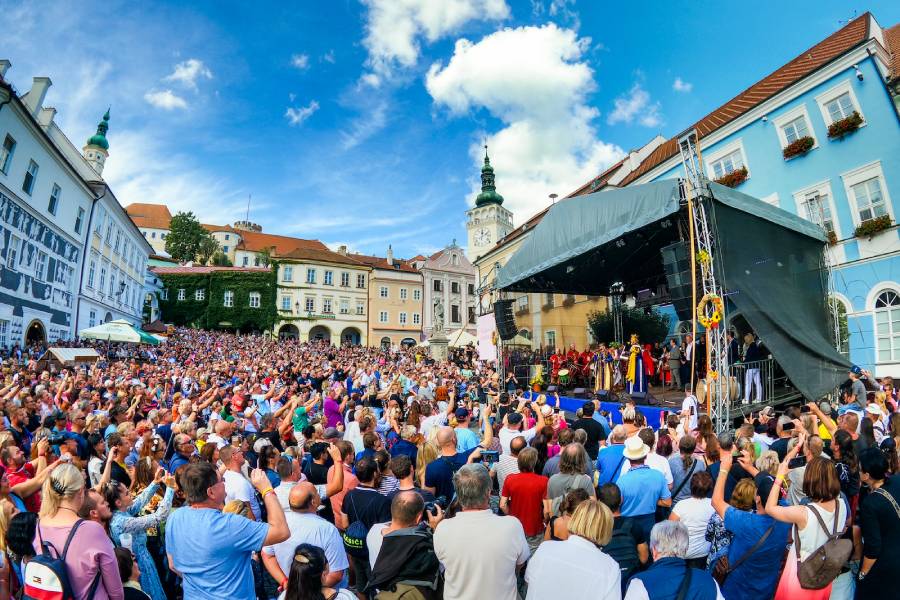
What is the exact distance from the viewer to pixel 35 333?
70.9ft

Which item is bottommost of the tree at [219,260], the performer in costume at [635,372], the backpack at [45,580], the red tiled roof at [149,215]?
the backpack at [45,580]

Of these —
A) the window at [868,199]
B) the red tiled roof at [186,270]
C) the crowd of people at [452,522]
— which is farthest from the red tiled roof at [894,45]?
the red tiled roof at [186,270]

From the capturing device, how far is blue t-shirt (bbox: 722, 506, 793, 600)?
10.5ft

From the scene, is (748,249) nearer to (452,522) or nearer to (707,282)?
(707,282)

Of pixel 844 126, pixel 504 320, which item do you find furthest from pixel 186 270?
pixel 844 126

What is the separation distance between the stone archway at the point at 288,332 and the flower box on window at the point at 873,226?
149 feet

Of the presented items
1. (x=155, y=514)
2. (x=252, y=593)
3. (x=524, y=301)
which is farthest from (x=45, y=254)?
(x=252, y=593)

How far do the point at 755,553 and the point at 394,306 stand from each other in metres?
50.9

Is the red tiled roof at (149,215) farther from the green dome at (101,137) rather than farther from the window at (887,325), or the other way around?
the window at (887,325)

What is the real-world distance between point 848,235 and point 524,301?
10.8m

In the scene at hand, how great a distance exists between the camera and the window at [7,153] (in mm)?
18188

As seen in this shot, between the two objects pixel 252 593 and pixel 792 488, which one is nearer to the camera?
pixel 252 593

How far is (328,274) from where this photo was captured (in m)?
51.5

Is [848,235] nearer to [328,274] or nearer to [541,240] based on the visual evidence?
[541,240]
